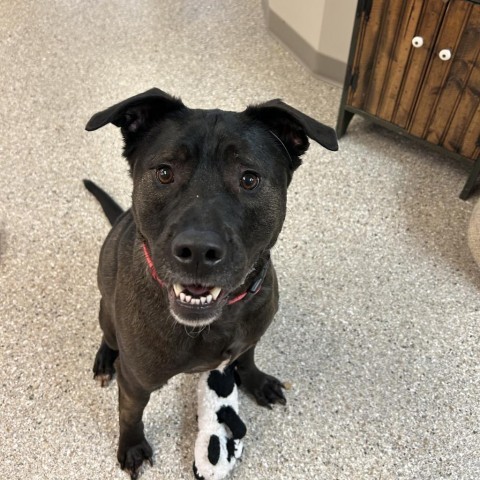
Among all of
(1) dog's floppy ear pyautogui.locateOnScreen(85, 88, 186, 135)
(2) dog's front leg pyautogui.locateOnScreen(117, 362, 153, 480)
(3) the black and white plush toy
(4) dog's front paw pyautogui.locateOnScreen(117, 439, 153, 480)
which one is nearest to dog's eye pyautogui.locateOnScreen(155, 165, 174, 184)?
(1) dog's floppy ear pyautogui.locateOnScreen(85, 88, 186, 135)

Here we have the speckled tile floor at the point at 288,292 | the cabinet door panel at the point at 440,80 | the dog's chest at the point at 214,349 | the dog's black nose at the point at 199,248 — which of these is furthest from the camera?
the cabinet door panel at the point at 440,80

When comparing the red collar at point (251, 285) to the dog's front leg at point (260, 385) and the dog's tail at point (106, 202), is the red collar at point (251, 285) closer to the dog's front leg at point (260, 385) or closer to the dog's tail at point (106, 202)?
the dog's front leg at point (260, 385)

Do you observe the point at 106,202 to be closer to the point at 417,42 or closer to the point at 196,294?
the point at 196,294

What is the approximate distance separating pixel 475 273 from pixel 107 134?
189 cm

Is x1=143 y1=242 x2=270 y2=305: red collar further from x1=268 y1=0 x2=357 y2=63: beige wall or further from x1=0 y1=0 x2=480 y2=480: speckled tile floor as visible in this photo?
x1=268 y1=0 x2=357 y2=63: beige wall

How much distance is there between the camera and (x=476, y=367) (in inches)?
72.7

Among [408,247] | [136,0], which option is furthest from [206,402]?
[136,0]

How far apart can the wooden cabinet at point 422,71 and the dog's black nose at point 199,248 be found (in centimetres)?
159

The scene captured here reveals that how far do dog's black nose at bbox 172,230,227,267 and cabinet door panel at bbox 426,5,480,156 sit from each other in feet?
5.20

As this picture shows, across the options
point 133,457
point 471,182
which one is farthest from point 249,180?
point 471,182

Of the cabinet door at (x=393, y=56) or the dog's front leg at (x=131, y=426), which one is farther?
the cabinet door at (x=393, y=56)

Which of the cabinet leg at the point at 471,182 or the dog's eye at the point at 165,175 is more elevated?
the dog's eye at the point at 165,175

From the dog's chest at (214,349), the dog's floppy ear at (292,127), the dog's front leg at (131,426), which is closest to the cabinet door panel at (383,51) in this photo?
the dog's floppy ear at (292,127)

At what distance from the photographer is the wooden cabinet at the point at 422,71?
2.01 m
